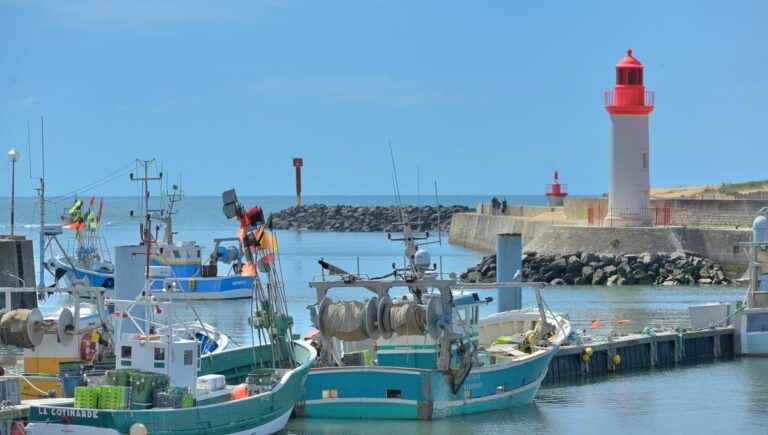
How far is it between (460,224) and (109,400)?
235 feet

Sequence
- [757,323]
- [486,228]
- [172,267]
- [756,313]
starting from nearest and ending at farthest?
[756,313] < [757,323] < [172,267] < [486,228]

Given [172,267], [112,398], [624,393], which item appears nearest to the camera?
[112,398]

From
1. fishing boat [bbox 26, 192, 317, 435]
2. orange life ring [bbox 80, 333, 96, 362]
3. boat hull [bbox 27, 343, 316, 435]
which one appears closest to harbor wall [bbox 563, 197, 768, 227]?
boat hull [bbox 27, 343, 316, 435]

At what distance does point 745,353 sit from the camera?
33.2m

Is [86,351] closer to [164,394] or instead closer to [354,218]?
[164,394]

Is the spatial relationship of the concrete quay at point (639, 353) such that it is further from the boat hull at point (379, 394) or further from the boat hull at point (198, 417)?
the boat hull at point (198, 417)

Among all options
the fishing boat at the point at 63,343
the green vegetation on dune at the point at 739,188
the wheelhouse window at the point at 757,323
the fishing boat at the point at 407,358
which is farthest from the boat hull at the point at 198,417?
the green vegetation on dune at the point at 739,188

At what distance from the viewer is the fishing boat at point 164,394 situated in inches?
752

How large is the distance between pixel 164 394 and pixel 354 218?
105m

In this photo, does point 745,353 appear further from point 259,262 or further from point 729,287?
point 729,287

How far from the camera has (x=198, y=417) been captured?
19.9m

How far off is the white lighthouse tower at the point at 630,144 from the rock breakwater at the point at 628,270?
1892mm

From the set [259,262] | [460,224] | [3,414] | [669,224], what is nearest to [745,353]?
[259,262]

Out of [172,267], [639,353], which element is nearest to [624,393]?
[639,353]
